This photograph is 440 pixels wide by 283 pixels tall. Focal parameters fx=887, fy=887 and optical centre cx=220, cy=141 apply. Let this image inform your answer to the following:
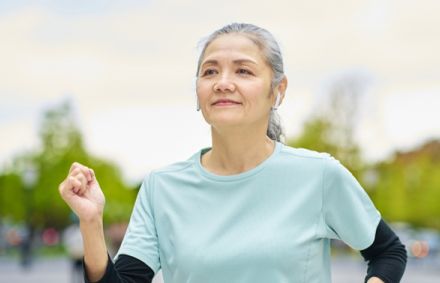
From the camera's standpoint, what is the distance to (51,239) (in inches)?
2375

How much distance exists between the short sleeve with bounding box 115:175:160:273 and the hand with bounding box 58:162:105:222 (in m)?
0.22

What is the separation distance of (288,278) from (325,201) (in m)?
0.32

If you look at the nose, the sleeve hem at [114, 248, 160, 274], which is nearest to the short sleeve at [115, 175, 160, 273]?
the sleeve hem at [114, 248, 160, 274]

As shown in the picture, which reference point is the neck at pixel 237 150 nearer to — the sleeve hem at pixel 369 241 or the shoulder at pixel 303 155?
the shoulder at pixel 303 155

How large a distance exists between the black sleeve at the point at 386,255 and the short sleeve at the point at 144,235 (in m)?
0.75

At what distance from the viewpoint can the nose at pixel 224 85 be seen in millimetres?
2854

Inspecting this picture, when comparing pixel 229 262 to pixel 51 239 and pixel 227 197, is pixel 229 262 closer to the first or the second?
pixel 227 197

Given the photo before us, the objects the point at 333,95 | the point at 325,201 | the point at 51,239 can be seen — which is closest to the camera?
the point at 325,201

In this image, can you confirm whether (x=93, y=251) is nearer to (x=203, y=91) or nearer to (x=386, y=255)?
(x=203, y=91)

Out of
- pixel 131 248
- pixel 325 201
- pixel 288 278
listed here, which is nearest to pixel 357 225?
pixel 325 201

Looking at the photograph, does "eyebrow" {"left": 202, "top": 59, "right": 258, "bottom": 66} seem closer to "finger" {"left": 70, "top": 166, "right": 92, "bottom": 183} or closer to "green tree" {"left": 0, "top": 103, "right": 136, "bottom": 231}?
"finger" {"left": 70, "top": 166, "right": 92, "bottom": 183}

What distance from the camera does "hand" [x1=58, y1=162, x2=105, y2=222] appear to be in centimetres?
268

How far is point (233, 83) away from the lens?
2.88m

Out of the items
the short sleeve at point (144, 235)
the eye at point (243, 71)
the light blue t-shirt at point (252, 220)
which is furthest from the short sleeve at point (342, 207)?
the short sleeve at point (144, 235)
